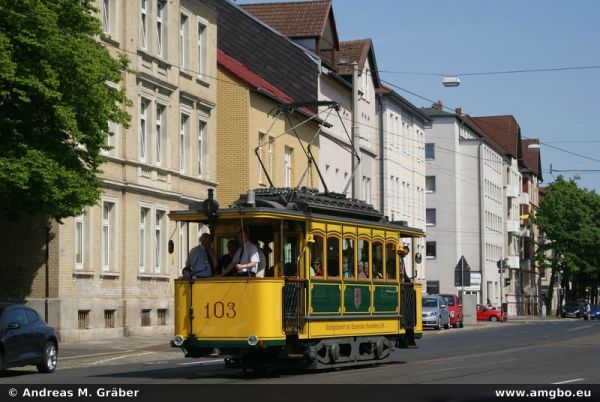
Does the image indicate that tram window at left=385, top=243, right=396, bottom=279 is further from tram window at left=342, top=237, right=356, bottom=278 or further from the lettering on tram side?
tram window at left=342, top=237, right=356, bottom=278

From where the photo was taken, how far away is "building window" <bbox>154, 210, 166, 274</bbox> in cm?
4469

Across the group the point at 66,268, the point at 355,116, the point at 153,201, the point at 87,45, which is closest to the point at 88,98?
the point at 87,45

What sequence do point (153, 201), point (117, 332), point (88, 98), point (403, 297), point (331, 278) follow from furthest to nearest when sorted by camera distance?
1. point (153, 201)
2. point (117, 332)
3. point (88, 98)
4. point (403, 297)
5. point (331, 278)

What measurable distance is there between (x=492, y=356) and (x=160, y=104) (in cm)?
1993

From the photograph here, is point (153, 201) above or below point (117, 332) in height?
above

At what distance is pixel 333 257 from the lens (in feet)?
76.1

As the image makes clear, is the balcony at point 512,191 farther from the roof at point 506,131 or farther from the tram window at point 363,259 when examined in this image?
the tram window at point 363,259

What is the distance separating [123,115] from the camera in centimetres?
3256

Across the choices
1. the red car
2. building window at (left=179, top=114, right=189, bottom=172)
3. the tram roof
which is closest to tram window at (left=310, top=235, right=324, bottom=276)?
the tram roof

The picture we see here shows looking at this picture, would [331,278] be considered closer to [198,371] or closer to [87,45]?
[198,371]

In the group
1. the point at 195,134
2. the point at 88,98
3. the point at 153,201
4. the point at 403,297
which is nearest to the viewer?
the point at 403,297

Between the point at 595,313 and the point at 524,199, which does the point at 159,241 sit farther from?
the point at 524,199

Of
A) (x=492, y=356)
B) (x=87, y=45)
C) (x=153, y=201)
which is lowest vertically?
(x=492, y=356)

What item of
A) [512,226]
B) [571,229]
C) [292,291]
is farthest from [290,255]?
[512,226]
